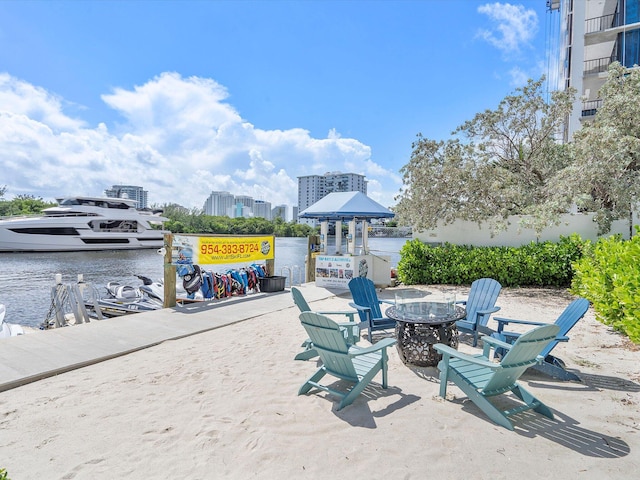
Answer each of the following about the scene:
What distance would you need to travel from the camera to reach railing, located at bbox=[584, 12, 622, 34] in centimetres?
1964

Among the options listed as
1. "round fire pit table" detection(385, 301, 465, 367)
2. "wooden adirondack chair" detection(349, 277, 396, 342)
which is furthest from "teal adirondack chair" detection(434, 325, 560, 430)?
"wooden adirondack chair" detection(349, 277, 396, 342)

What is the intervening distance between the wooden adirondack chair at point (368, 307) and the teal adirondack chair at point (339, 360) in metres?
1.44

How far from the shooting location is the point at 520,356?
3.00 meters

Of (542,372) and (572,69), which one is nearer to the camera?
(542,372)

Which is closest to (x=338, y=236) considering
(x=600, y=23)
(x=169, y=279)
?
(x=169, y=279)

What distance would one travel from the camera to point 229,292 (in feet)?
29.6

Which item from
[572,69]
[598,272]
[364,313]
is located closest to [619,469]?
[364,313]

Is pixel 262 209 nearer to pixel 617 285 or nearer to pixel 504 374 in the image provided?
pixel 617 285

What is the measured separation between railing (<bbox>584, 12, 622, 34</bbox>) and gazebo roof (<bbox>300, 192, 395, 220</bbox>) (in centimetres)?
1816

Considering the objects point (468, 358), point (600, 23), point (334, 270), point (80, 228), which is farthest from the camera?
point (80, 228)

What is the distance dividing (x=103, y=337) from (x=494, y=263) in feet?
29.8

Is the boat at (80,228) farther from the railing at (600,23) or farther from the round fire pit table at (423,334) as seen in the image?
the round fire pit table at (423,334)

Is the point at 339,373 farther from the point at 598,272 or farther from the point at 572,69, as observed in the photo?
the point at 572,69

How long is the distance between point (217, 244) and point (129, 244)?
3599 cm
